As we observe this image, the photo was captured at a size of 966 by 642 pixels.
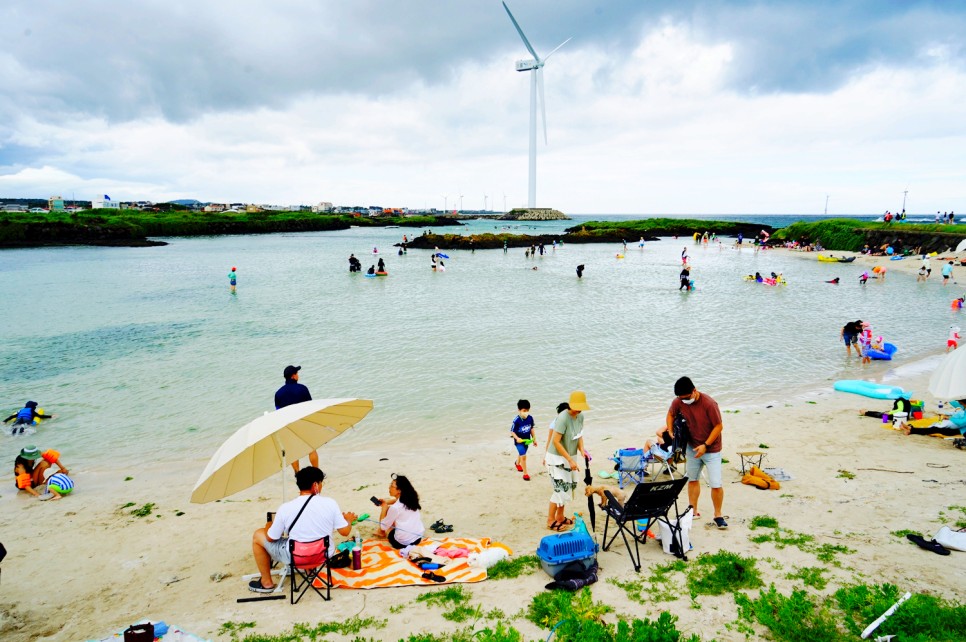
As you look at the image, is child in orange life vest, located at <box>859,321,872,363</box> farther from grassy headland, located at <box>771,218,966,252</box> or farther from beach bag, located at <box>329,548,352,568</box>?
grassy headland, located at <box>771,218,966,252</box>

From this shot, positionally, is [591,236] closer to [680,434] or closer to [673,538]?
[680,434]

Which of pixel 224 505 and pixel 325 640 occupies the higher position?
pixel 325 640

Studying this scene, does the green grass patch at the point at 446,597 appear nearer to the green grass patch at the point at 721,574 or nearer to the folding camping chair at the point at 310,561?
the folding camping chair at the point at 310,561

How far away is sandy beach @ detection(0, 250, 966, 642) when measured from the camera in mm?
5465

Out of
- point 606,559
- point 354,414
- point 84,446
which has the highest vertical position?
point 354,414

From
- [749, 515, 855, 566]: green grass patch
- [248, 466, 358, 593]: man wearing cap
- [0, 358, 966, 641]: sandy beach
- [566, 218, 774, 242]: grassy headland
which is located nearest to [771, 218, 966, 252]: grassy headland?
[566, 218, 774, 242]: grassy headland

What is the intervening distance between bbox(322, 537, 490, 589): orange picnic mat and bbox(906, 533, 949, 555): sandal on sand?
5.33 meters

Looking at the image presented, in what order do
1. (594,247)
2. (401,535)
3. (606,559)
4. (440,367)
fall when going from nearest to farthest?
(606,559)
(401,535)
(440,367)
(594,247)

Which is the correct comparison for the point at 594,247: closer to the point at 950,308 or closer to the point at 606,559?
the point at 950,308

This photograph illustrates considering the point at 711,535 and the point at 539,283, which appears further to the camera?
the point at 539,283

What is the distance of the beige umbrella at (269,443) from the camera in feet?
19.3

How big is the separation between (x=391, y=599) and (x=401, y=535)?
1.16 meters

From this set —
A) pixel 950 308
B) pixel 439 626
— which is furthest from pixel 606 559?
pixel 950 308

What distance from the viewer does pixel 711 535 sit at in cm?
678
